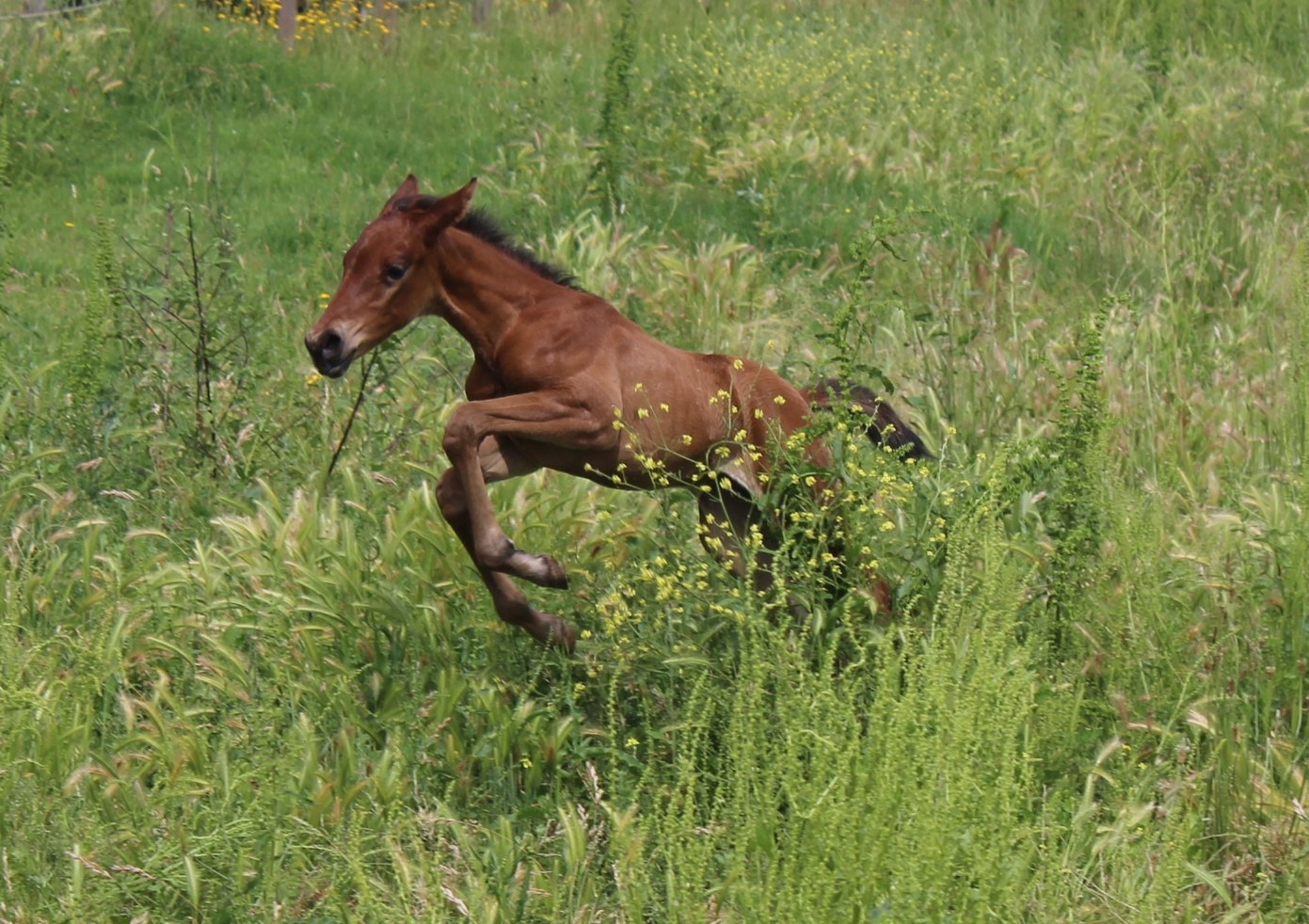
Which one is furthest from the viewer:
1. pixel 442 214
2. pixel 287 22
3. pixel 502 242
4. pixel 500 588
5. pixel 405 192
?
pixel 287 22

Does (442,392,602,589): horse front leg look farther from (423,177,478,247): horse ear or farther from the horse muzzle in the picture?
(423,177,478,247): horse ear

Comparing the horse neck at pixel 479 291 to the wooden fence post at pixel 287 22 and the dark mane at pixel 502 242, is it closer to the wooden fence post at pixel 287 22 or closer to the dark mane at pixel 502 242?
the dark mane at pixel 502 242

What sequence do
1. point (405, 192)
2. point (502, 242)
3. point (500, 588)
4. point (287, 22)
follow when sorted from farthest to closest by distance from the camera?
1. point (287, 22)
2. point (405, 192)
3. point (502, 242)
4. point (500, 588)

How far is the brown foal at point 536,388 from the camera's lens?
17.2 ft

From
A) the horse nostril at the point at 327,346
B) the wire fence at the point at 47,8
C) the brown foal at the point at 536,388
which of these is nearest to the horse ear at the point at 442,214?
the brown foal at the point at 536,388

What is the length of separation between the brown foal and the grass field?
299 millimetres

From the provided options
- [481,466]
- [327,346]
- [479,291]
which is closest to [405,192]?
[479,291]

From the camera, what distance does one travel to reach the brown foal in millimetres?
5242

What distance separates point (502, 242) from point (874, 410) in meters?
1.31

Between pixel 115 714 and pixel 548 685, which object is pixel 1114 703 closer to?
pixel 548 685

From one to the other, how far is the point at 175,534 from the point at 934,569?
309 cm

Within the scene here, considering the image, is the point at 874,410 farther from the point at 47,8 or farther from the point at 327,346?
the point at 47,8

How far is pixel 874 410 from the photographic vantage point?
552 centimetres

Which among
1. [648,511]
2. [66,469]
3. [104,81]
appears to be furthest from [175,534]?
[104,81]
